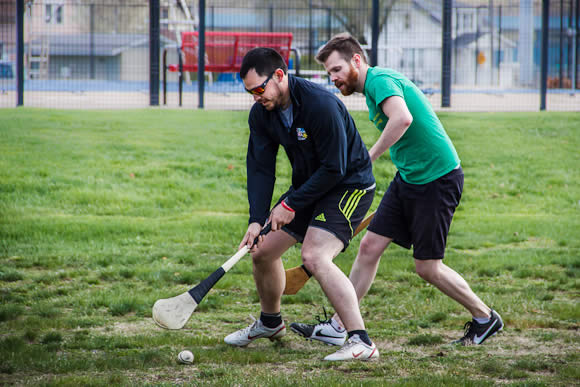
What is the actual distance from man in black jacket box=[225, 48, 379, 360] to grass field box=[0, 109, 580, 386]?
17.4 inches

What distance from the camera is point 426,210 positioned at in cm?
445

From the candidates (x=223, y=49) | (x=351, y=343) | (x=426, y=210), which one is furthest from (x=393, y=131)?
(x=223, y=49)

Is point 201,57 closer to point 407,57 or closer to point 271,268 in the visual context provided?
point 407,57

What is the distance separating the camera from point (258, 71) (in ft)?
13.1

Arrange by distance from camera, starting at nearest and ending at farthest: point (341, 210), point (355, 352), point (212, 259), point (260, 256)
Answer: point (355, 352) → point (341, 210) → point (260, 256) → point (212, 259)

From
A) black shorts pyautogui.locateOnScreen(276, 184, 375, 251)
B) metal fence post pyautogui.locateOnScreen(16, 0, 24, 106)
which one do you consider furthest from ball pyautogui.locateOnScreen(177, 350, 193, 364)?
metal fence post pyautogui.locateOnScreen(16, 0, 24, 106)

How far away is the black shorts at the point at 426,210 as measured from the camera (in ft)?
14.6

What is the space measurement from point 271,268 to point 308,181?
2.10 feet

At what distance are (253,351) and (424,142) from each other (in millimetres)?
1625

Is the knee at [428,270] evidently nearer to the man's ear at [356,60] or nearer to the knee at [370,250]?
the knee at [370,250]

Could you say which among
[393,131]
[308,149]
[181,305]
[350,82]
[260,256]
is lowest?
[181,305]

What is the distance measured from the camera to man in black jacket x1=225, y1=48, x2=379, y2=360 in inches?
159

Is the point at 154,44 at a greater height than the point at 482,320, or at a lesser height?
greater

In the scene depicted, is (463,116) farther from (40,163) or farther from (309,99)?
(309,99)
